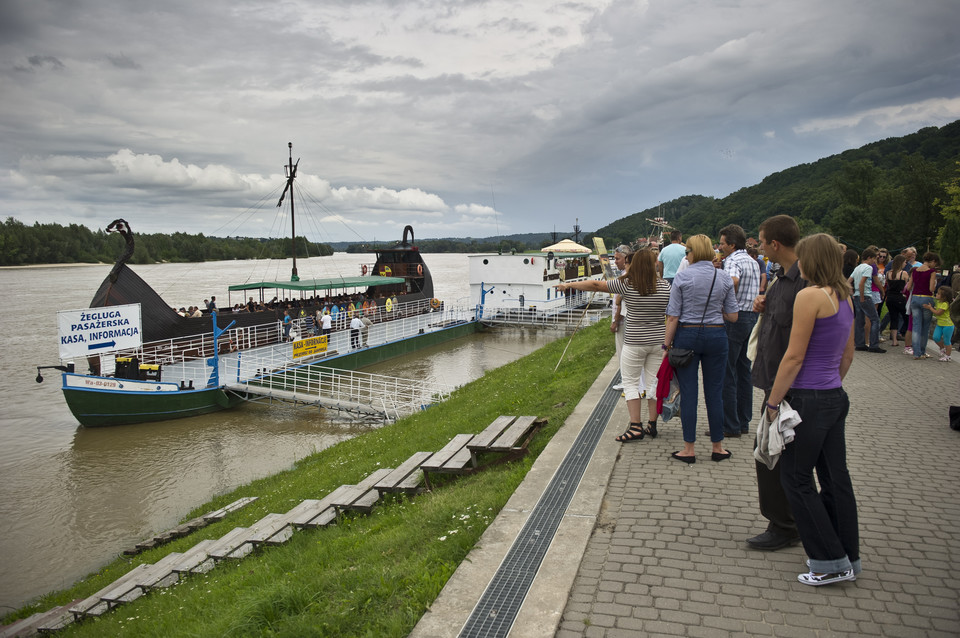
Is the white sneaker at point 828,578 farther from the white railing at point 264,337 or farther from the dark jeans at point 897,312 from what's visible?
the white railing at point 264,337

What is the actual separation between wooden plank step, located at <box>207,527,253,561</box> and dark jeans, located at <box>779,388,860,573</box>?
5115 millimetres

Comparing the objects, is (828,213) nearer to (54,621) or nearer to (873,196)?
(873,196)

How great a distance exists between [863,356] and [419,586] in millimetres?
9945

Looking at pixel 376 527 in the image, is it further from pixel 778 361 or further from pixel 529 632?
pixel 778 361

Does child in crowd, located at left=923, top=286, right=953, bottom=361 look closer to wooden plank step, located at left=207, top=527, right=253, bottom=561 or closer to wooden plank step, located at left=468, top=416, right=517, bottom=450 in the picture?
wooden plank step, located at left=468, top=416, right=517, bottom=450

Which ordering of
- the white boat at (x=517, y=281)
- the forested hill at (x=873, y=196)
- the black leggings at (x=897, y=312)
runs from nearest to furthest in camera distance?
the black leggings at (x=897, y=312)
the white boat at (x=517, y=281)
the forested hill at (x=873, y=196)

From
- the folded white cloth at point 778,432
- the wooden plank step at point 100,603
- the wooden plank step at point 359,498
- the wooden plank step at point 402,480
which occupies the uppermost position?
the folded white cloth at point 778,432

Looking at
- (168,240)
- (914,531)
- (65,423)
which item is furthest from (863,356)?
(168,240)

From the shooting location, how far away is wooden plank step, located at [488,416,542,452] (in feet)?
18.4

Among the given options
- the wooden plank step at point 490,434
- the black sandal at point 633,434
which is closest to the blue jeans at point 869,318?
the black sandal at point 633,434

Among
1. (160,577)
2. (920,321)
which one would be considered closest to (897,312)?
(920,321)

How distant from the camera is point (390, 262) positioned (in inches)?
1409

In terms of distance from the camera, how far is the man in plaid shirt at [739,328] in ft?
19.2

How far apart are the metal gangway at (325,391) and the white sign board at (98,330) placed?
3064 mm
